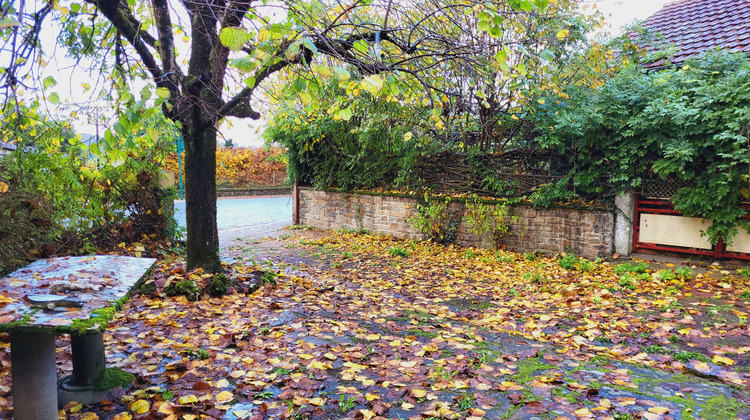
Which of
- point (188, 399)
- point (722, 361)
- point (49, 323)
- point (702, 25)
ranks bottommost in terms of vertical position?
point (722, 361)

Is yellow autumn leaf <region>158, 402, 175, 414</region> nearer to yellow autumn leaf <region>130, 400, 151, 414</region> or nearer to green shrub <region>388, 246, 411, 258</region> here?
yellow autumn leaf <region>130, 400, 151, 414</region>

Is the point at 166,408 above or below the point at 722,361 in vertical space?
above

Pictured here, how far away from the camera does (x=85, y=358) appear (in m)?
2.74

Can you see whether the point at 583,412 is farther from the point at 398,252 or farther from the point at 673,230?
the point at 398,252

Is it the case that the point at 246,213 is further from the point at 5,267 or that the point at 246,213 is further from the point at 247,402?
the point at 247,402

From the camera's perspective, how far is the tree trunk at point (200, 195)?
5.31 m

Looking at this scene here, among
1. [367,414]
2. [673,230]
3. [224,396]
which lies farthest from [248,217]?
[367,414]

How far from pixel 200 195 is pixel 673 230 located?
720cm

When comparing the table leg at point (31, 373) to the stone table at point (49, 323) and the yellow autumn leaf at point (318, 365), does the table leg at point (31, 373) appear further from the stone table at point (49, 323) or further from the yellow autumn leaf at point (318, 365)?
the yellow autumn leaf at point (318, 365)

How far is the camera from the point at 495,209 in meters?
8.96

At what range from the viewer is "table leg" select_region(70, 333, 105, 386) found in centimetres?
274

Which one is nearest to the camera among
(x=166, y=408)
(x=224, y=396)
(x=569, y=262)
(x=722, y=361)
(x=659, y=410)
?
(x=166, y=408)

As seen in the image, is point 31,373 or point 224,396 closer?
point 31,373

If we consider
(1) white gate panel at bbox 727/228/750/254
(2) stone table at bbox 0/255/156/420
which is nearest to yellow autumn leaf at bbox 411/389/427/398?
(2) stone table at bbox 0/255/156/420
